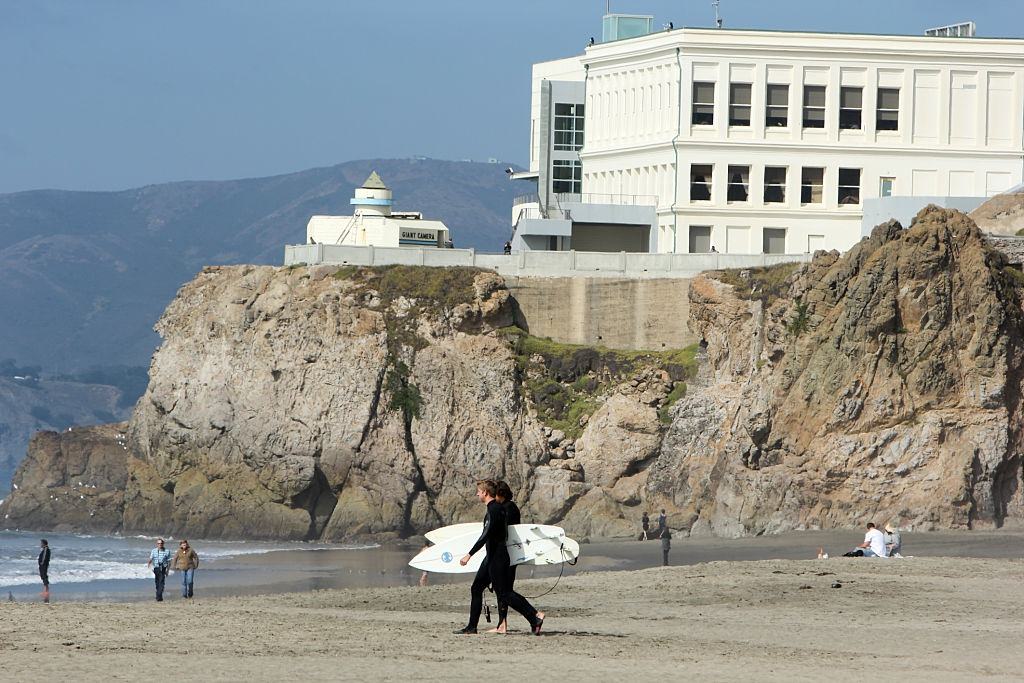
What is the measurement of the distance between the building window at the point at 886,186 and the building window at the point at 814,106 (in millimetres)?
2693

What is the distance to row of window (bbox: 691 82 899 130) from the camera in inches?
2324

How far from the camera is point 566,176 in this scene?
66438 mm

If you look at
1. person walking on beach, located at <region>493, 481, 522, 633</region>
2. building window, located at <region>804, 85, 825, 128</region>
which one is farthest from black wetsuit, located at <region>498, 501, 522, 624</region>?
building window, located at <region>804, 85, 825, 128</region>

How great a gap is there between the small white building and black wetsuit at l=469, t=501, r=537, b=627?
136 ft

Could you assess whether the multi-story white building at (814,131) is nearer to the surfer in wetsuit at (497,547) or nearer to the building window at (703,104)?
the building window at (703,104)

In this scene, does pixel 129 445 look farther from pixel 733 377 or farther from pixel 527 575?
pixel 527 575

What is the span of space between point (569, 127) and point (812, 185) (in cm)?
1101

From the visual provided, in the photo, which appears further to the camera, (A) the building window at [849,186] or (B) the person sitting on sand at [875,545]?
(A) the building window at [849,186]

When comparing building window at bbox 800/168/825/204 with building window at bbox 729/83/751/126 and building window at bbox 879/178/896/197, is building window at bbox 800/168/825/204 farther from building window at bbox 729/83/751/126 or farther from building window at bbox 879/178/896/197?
building window at bbox 729/83/751/126

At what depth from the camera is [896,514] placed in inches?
1721

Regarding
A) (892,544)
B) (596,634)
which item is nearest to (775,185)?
(892,544)

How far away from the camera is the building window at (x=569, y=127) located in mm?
66438

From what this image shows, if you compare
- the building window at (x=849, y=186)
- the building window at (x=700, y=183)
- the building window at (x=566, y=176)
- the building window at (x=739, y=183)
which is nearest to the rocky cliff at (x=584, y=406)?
the building window at (x=700, y=183)

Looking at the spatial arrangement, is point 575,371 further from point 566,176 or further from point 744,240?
point 566,176
